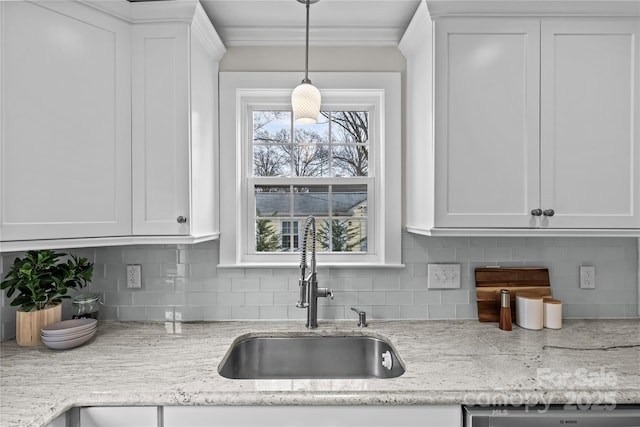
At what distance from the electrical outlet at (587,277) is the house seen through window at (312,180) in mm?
1117

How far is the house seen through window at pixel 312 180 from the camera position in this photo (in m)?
1.99

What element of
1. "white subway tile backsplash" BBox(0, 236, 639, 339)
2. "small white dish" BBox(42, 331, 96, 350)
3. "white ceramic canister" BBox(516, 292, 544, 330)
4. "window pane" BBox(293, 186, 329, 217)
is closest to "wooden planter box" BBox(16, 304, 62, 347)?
"small white dish" BBox(42, 331, 96, 350)

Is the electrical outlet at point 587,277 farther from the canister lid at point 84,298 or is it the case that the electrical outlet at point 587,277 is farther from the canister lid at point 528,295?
the canister lid at point 84,298

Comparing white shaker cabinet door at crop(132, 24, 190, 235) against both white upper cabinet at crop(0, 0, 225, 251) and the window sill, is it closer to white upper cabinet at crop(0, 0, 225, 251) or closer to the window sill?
white upper cabinet at crop(0, 0, 225, 251)

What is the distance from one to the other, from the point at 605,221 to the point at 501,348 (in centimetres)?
71

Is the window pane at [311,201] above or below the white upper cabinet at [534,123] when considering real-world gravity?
below

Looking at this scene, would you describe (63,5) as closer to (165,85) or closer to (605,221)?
(165,85)

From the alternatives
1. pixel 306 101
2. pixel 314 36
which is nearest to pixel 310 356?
pixel 306 101

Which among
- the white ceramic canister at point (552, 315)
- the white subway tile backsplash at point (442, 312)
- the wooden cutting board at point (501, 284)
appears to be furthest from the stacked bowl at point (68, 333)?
the white ceramic canister at point (552, 315)

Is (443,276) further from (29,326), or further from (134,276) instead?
(29,326)

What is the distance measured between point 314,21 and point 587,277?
190cm

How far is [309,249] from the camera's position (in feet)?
6.44

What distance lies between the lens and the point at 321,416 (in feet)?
3.84

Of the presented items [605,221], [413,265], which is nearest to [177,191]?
[413,265]
